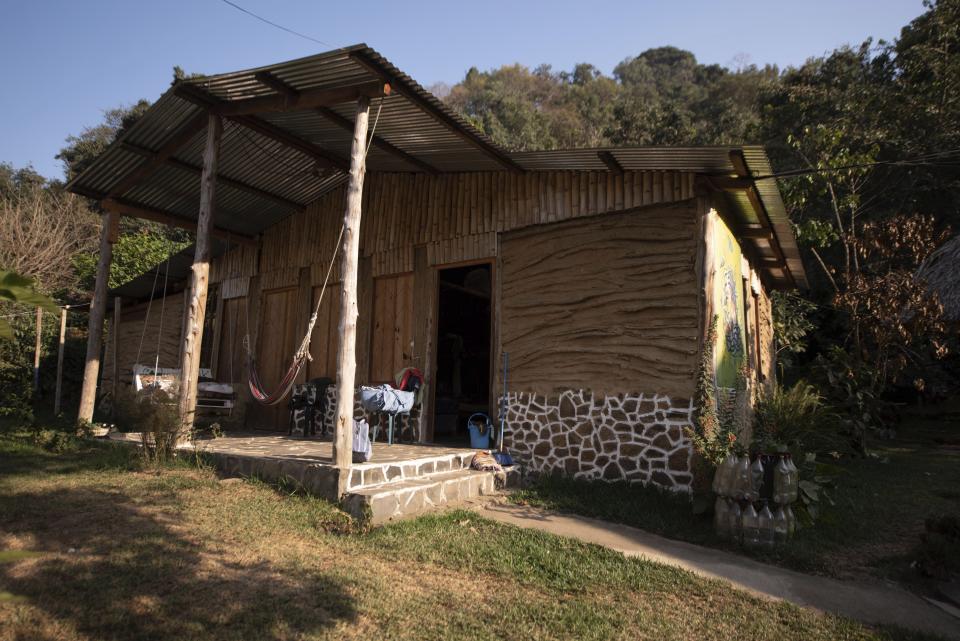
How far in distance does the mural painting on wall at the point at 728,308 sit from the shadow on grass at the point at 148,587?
482cm

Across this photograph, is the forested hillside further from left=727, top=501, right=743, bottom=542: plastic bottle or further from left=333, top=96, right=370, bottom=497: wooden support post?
left=333, top=96, right=370, bottom=497: wooden support post

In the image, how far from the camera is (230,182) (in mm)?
9234

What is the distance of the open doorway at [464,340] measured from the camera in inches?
423

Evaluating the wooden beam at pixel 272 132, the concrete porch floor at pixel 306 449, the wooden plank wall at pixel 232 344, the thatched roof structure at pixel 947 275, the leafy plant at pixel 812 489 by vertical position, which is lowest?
the leafy plant at pixel 812 489

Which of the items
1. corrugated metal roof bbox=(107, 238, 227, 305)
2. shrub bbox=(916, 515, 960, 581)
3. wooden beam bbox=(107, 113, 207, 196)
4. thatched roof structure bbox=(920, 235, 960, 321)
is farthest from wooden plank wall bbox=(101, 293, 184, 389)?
thatched roof structure bbox=(920, 235, 960, 321)

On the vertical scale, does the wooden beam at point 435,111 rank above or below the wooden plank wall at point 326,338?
above

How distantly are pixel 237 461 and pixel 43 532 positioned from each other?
2.22 m

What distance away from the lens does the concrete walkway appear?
12.3 feet

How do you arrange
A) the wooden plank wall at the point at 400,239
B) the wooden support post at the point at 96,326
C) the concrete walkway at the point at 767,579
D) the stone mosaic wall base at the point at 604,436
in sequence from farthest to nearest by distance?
the wooden support post at the point at 96,326, the wooden plank wall at the point at 400,239, the stone mosaic wall base at the point at 604,436, the concrete walkway at the point at 767,579

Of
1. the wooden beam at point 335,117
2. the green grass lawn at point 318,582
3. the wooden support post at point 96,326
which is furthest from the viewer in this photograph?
the wooden support post at point 96,326

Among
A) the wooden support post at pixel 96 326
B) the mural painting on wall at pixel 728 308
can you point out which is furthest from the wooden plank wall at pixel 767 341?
the wooden support post at pixel 96 326

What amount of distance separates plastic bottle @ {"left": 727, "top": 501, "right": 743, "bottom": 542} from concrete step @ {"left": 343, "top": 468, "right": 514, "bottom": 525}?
243 centimetres

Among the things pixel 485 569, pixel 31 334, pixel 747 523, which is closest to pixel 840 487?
pixel 747 523

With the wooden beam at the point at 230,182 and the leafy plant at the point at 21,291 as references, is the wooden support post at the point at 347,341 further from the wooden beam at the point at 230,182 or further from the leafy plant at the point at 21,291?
the leafy plant at the point at 21,291
